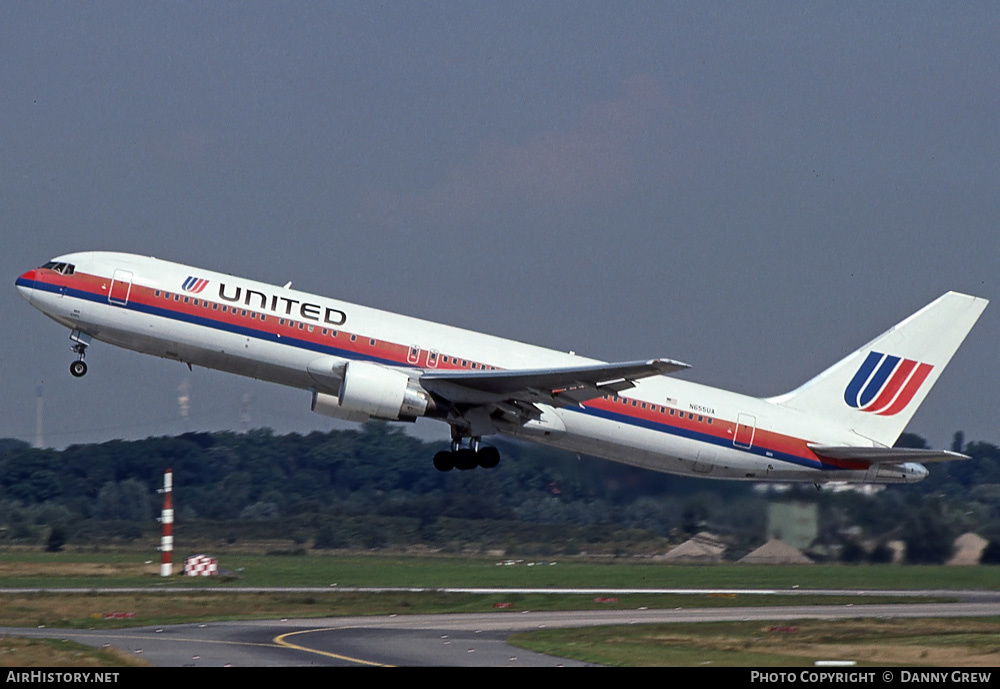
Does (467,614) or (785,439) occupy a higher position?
(785,439)

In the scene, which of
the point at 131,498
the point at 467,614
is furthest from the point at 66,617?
the point at 131,498

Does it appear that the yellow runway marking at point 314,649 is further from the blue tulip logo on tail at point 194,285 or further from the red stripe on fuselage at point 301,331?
the blue tulip logo on tail at point 194,285

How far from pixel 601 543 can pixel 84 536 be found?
2453 centimetres

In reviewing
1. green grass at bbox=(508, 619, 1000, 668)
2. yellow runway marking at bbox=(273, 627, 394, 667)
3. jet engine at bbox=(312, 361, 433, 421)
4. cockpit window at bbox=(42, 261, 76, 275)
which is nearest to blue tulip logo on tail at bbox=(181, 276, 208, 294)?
cockpit window at bbox=(42, 261, 76, 275)

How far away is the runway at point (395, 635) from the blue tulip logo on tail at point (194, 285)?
28.6 ft

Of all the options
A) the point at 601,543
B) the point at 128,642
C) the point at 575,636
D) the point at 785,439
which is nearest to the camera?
the point at 128,642

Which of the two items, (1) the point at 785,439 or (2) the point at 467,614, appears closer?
(2) the point at 467,614

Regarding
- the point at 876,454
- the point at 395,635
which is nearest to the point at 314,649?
the point at 395,635

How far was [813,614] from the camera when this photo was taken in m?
35.4

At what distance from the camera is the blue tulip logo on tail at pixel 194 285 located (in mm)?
34531

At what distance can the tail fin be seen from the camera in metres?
41.0

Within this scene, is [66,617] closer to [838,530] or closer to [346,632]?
[346,632]

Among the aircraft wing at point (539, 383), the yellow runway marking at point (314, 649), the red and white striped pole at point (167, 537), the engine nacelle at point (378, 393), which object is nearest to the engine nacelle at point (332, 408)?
the engine nacelle at point (378, 393)

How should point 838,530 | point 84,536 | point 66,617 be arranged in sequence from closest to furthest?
point 66,617 → point 838,530 → point 84,536
